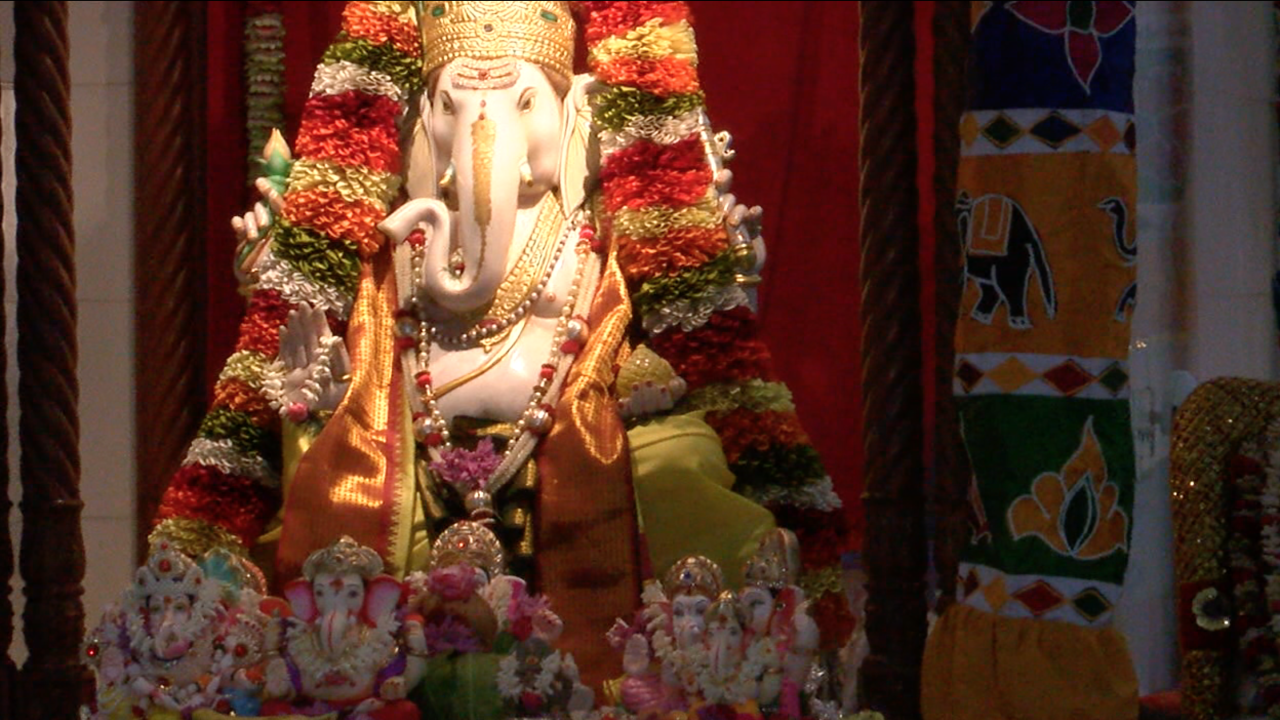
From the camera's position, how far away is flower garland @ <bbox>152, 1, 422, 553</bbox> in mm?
3219

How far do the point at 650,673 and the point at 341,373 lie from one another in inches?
A: 31.7

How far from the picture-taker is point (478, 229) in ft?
10.6

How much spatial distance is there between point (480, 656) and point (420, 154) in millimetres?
988

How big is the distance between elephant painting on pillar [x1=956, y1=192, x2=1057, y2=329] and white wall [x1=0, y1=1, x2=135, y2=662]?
1.85 meters

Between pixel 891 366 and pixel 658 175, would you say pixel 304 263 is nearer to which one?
pixel 658 175

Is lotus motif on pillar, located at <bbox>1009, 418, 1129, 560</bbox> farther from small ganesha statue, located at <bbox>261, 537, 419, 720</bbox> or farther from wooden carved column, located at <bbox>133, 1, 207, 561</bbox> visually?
wooden carved column, located at <bbox>133, 1, 207, 561</bbox>

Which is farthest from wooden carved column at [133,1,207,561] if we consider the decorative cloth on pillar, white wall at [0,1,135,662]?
the decorative cloth on pillar

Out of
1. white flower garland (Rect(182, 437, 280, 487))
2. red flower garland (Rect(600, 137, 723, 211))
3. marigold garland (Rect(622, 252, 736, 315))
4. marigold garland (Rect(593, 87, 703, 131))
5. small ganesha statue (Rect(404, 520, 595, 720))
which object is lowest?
small ganesha statue (Rect(404, 520, 595, 720))

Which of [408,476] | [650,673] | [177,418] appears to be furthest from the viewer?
[177,418]

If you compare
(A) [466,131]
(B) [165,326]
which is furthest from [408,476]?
(B) [165,326]

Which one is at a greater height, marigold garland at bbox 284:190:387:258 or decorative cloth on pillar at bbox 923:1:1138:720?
marigold garland at bbox 284:190:387:258

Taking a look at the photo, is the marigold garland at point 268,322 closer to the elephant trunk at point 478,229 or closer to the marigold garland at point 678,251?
the elephant trunk at point 478,229

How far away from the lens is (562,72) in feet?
11.3

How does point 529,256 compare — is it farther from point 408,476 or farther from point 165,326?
point 165,326
